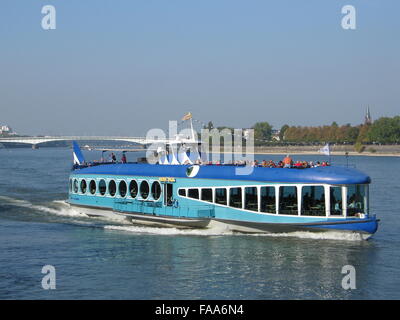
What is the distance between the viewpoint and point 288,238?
25.6 m

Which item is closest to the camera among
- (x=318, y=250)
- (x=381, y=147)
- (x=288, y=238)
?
(x=318, y=250)

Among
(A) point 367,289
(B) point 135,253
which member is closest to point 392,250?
(A) point 367,289

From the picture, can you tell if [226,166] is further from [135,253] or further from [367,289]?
[367,289]

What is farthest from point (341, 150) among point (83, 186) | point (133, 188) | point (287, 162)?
point (287, 162)

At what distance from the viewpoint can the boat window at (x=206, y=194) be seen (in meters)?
27.5

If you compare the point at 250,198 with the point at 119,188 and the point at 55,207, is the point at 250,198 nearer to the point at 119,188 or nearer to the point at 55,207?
the point at 119,188

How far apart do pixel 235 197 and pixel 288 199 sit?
246 cm

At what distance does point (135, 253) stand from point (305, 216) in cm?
681

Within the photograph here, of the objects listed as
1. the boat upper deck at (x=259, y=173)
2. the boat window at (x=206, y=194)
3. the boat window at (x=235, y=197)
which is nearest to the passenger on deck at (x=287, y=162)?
the boat upper deck at (x=259, y=173)

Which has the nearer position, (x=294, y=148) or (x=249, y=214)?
(x=249, y=214)

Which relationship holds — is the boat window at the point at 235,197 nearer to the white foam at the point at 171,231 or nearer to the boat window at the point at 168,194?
the white foam at the point at 171,231

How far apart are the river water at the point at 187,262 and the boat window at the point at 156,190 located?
165 cm

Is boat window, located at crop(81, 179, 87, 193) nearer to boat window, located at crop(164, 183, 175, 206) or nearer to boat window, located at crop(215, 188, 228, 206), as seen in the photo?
boat window, located at crop(164, 183, 175, 206)

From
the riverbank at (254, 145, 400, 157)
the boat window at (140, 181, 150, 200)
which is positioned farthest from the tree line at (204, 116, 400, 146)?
the boat window at (140, 181, 150, 200)
